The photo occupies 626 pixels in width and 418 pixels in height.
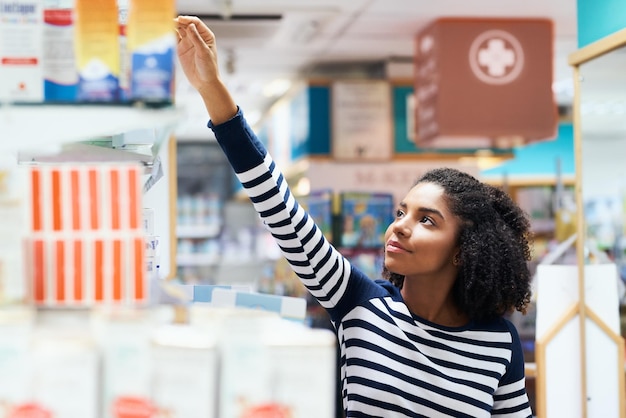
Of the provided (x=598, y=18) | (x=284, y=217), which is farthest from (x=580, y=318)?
(x=284, y=217)

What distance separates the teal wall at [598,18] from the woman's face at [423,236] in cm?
176

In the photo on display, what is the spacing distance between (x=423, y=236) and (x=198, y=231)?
34.1 feet

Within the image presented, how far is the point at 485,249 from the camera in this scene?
2.14m

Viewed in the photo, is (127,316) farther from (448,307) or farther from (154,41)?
(448,307)

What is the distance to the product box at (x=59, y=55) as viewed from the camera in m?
1.23

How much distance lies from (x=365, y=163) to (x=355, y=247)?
5.05 feet

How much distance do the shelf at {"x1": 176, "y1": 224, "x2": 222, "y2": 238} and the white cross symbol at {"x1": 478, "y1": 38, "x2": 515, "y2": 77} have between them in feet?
22.7

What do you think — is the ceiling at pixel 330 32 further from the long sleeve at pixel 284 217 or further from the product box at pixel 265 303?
the product box at pixel 265 303

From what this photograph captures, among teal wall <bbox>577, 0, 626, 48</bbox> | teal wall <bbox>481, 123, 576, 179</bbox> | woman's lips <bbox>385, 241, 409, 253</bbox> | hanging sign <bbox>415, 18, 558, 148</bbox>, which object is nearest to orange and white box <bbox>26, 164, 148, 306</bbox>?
woman's lips <bbox>385, 241, 409, 253</bbox>

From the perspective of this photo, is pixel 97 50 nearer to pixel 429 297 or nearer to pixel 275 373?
pixel 275 373

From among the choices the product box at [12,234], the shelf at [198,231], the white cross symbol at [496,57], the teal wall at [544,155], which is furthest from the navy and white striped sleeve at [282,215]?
the shelf at [198,231]

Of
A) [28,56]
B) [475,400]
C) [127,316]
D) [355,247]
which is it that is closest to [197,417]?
[127,316]

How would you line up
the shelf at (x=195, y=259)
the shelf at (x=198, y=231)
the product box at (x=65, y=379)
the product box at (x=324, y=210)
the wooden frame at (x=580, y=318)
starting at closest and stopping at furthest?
the product box at (x=65, y=379) → the wooden frame at (x=580, y=318) → the product box at (x=324, y=210) → the shelf at (x=195, y=259) → the shelf at (x=198, y=231)

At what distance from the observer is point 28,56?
123 centimetres
